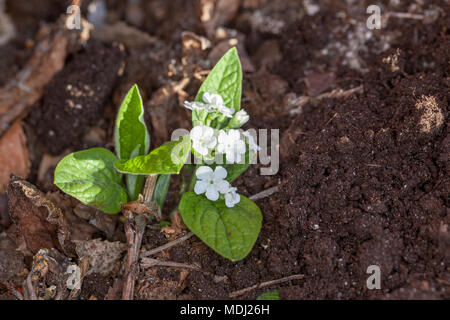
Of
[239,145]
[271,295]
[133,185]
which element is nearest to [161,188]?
[133,185]

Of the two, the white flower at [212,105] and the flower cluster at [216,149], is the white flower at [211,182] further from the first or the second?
the white flower at [212,105]

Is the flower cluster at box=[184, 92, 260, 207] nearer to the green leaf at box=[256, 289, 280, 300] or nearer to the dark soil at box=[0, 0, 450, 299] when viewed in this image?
the dark soil at box=[0, 0, 450, 299]

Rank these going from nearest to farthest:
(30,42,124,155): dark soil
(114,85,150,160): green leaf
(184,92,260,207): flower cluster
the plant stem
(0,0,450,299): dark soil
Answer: (0,0,450,299): dark soil < the plant stem < (184,92,260,207): flower cluster < (114,85,150,160): green leaf < (30,42,124,155): dark soil

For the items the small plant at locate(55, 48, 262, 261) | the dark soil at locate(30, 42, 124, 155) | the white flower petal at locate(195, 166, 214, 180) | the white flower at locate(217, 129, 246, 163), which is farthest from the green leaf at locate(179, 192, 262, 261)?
the dark soil at locate(30, 42, 124, 155)

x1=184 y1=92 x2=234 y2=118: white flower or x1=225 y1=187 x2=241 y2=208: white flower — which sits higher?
x1=184 y1=92 x2=234 y2=118: white flower

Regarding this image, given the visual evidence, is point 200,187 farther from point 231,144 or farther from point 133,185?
point 133,185

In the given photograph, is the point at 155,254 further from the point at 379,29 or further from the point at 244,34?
the point at 379,29
